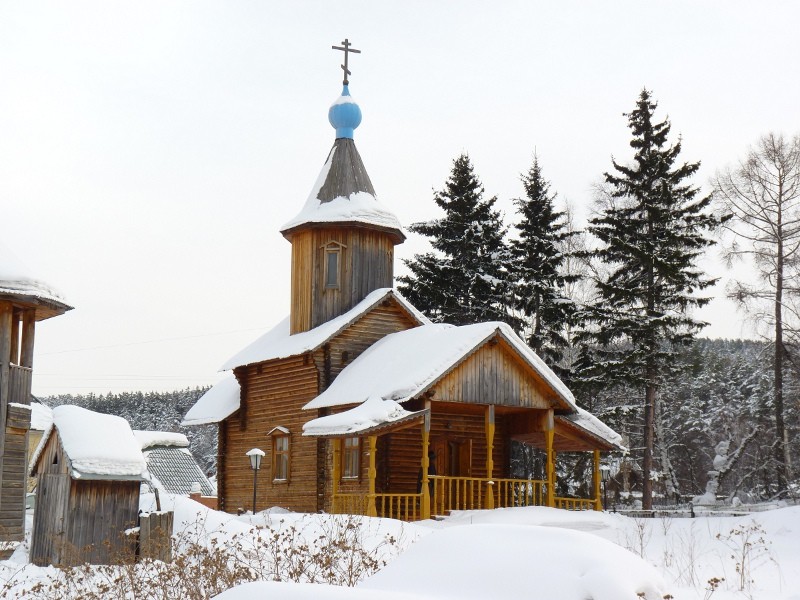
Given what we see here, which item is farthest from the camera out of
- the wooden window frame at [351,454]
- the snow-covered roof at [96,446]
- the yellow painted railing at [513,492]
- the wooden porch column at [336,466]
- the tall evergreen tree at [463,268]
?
the tall evergreen tree at [463,268]

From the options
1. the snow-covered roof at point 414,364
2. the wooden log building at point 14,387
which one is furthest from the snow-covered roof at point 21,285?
the snow-covered roof at point 414,364

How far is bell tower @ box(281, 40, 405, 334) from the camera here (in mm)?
27812

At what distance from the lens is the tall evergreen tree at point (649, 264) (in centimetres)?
3095

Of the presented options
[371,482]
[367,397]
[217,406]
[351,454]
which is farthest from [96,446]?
[217,406]

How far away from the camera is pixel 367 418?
2044cm

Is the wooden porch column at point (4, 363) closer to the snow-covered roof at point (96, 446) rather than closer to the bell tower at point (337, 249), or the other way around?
the snow-covered roof at point (96, 446)

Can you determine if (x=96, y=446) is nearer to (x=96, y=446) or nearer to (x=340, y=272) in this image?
(x=96, y=446)

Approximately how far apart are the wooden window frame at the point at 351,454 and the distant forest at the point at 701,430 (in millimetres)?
11025

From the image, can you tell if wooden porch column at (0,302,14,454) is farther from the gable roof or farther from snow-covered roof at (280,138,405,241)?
snow-covered roof at (280,138,405,241)

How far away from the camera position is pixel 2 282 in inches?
755

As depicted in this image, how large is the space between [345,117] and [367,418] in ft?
41.6

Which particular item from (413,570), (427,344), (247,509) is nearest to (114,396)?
(247,509)

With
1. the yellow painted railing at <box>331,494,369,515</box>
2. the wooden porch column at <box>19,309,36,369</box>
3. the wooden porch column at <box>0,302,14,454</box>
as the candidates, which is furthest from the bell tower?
the wooden porch column at <box>0,302,14,454</box>

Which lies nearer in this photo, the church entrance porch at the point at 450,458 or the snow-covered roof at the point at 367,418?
the snow-covered roof at the point at 367,418
